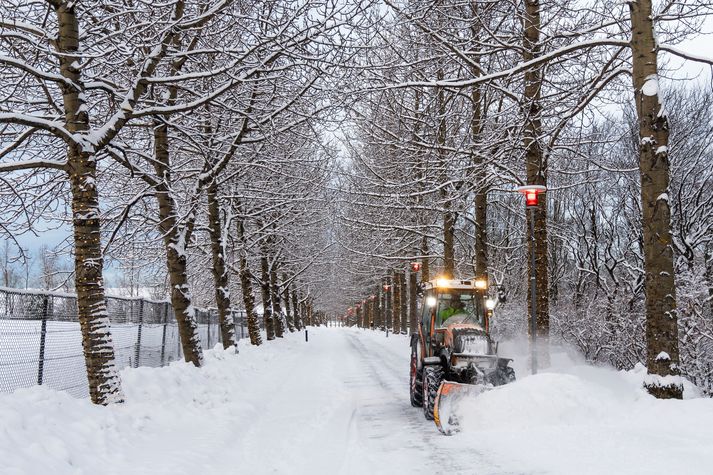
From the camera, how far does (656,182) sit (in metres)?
7.48

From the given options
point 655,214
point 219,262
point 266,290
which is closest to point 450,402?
point 655,214

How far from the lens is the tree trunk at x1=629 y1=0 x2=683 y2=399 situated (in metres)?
7.21

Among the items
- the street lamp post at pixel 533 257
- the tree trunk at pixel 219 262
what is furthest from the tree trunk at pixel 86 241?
the tree trunk at pixel 219 262

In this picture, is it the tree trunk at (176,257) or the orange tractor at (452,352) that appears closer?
the orange tractor at (452,352)

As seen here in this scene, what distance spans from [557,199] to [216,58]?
23.1 meters

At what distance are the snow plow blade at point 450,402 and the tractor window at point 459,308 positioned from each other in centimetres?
253

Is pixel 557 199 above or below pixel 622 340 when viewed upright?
above

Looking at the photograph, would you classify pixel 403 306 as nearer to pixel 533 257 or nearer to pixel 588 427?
pixel 533 257

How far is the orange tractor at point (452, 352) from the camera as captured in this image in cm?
798

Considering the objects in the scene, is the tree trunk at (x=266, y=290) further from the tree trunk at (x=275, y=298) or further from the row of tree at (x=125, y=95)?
the row of tree at (x=125, y=95)

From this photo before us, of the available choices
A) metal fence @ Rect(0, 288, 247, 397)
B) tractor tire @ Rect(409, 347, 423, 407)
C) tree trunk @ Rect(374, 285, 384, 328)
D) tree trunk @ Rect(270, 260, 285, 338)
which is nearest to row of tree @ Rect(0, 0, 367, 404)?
metal fence @ Rect(0, 288, 247, 397)

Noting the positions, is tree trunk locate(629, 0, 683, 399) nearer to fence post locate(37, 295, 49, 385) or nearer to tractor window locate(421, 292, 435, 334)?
tractor window locate(421, 292, 435, 334)

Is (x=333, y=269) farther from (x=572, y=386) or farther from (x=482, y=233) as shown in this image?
(x=572, y=386)

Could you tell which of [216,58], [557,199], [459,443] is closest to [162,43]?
[216,58]
